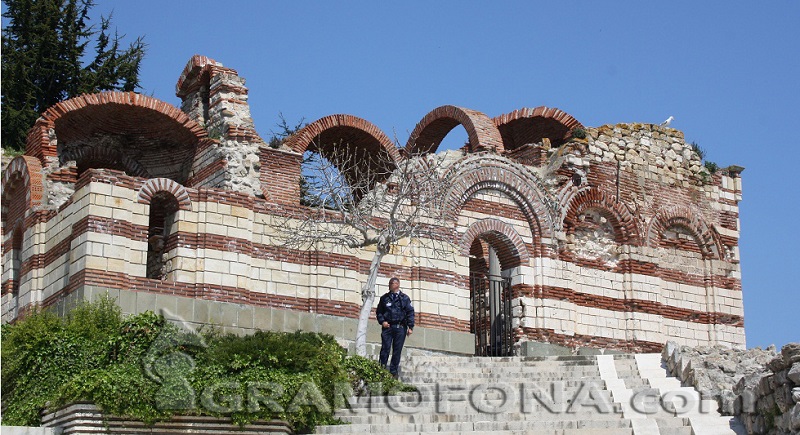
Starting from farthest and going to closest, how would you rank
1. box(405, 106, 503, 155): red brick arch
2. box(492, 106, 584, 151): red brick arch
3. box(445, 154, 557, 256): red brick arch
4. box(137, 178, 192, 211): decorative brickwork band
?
box(492, 106, 584, 151): red brick arch
box(405, 106, 503, 155): red brick arch
box(445, 154, 557, 256): red brick arch
box(137, 178, 192, 211): decorative brickwork band

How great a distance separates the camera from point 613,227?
79.0 ft

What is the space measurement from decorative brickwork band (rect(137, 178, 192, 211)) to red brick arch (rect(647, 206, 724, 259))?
9621 millimetres

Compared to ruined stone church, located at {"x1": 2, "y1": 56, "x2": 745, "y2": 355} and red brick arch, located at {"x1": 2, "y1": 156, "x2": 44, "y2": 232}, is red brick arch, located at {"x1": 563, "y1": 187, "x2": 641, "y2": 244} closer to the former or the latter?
ruined stone church, located at {"x1": 2, "y1": 56, "x2": 745, "y2": 355}

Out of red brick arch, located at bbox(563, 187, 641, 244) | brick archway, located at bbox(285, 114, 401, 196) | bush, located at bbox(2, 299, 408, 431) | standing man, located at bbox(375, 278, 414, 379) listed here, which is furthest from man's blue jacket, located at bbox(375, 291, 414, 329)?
red brick arch, located at bbox(563, 187, 641, 244)

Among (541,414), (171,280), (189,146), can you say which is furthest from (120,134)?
(541,414)

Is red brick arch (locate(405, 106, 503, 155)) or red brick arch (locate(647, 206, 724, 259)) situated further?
red brick arch (locate(647, 206, 724, 259))

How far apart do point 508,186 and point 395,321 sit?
6.71 metres

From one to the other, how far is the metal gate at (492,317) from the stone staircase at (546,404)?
4552 mm

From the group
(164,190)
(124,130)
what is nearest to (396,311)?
(164,190)

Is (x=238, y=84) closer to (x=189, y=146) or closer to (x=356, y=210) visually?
(x=189, y=146)

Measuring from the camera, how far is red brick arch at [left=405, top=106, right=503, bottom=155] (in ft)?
76.8

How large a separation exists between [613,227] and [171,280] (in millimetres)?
9191

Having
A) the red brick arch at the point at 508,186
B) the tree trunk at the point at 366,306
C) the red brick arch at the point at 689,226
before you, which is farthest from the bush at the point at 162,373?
the red brick arch at the point at 689,226

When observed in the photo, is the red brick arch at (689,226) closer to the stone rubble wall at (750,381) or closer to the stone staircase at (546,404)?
the stone rubble wall at (750,381)
